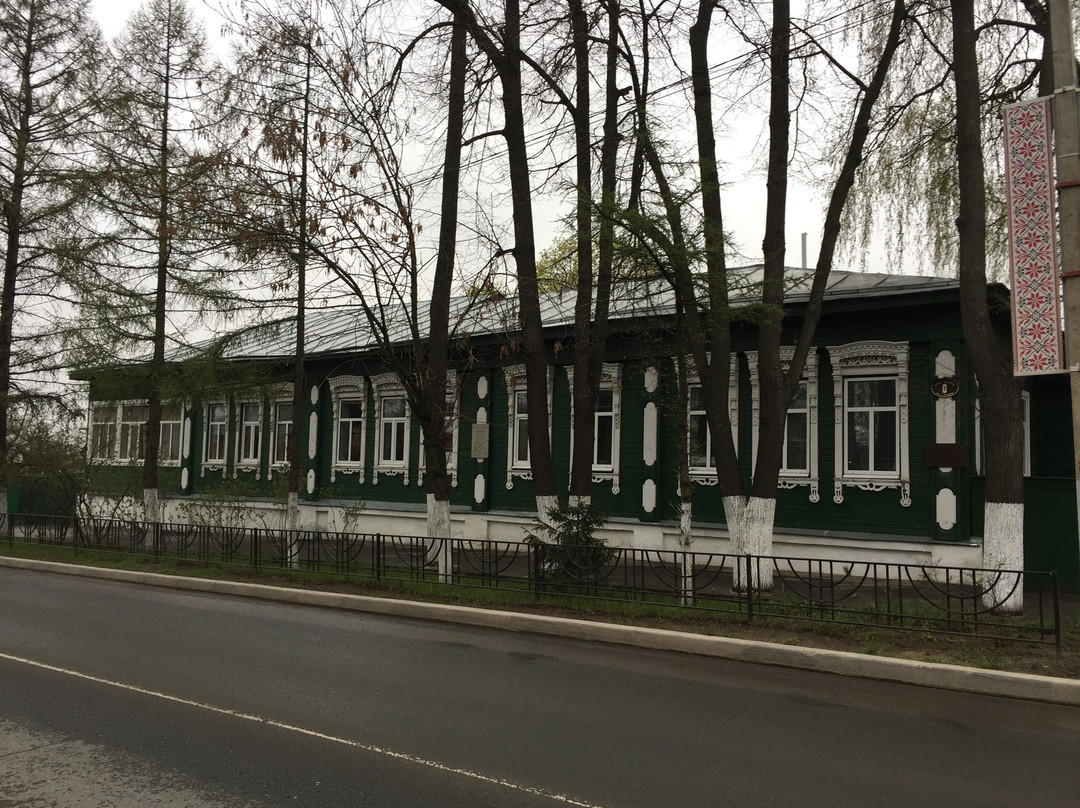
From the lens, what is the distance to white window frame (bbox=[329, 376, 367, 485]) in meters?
24.0

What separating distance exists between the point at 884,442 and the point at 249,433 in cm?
1942

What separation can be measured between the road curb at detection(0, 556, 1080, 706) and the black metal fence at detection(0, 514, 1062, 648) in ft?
3.26

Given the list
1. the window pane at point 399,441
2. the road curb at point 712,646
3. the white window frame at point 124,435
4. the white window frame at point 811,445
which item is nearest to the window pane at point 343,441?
the window pane at point 399,441

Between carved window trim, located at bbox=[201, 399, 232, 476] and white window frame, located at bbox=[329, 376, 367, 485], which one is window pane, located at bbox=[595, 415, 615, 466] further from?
carved window trim, located at bbox=[201, 399, 232, 476]

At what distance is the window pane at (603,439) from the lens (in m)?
19.4

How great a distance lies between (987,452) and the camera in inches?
429

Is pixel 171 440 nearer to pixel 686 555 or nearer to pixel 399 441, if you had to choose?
pixel 399 441

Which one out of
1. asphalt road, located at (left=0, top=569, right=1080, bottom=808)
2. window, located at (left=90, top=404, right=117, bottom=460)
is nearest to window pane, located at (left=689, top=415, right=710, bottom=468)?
asphalt road, located at (left=0, top=569, right=1080, bottom=808)

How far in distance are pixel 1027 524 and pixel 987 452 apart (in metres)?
4.27

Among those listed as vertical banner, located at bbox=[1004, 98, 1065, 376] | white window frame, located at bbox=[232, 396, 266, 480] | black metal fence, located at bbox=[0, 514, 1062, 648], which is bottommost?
black metal fence, located at bbox=[0, 514, 1062, 648]

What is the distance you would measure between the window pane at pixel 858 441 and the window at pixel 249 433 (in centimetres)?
1820

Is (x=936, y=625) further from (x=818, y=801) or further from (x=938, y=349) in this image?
(x=938, y=349)

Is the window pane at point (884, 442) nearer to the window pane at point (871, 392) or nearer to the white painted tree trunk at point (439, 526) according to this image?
the window pane at point (871, 392)

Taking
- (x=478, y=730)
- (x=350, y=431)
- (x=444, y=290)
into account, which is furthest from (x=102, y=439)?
(x=478, y=730)
